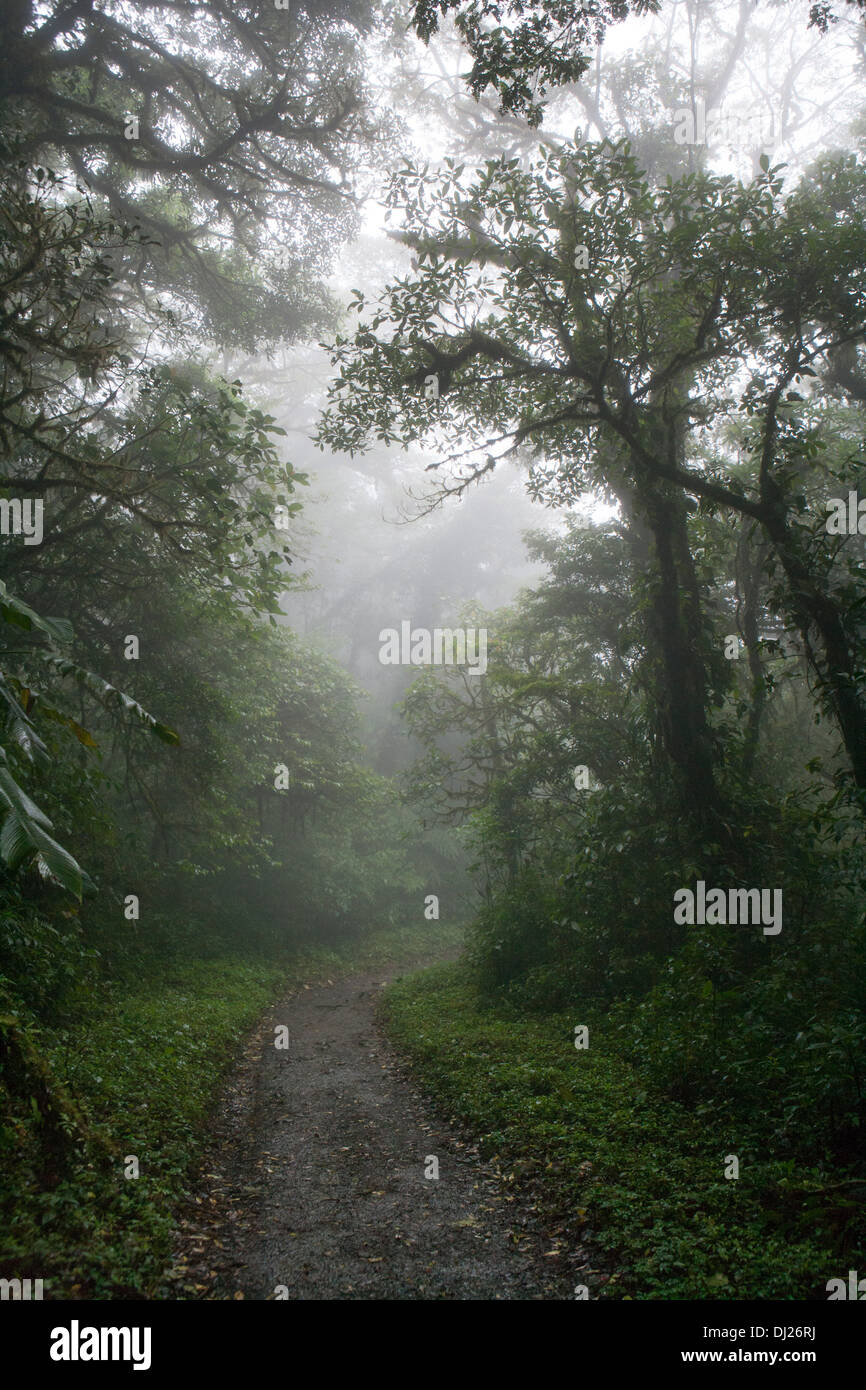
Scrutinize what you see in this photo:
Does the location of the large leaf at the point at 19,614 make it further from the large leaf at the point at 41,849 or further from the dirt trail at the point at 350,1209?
the dirt trail at the point at 350,1209

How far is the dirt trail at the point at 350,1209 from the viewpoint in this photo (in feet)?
13.4

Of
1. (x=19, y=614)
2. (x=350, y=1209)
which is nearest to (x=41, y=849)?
(x=19, y=614)

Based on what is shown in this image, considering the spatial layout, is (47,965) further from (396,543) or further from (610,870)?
(396,543)

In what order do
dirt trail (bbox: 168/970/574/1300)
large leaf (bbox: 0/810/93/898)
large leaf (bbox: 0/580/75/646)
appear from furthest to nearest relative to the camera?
large leaf (bbox: 0/580/75/646)
dirt trail (bbox: 168/970/574/1300)
large leaf (bbox: 0/810/93/898)

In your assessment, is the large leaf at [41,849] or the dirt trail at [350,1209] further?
the dirt trail at [350,1209]

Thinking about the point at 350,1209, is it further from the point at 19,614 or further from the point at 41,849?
the point at 19,614

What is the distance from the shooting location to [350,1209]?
505cm

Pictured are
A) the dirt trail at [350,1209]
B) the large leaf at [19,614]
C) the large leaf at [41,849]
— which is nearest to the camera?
the large leaf at [41,849]

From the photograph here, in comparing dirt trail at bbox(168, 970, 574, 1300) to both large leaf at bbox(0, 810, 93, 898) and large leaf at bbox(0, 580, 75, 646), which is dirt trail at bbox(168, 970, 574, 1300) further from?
large leaf at bbox(0, 580, 75, 646)

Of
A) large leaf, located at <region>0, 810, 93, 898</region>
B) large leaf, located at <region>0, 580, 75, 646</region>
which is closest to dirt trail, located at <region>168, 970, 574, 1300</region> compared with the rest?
large leaf, located at <region>0, 810, 93, 898</region>

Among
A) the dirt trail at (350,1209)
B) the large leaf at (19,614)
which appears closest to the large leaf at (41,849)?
the large leaf at (19,614)

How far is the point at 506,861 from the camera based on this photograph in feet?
46.1

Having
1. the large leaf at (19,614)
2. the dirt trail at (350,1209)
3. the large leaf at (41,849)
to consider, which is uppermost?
the large leaf at (19,614)

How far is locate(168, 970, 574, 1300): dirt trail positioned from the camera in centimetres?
409
